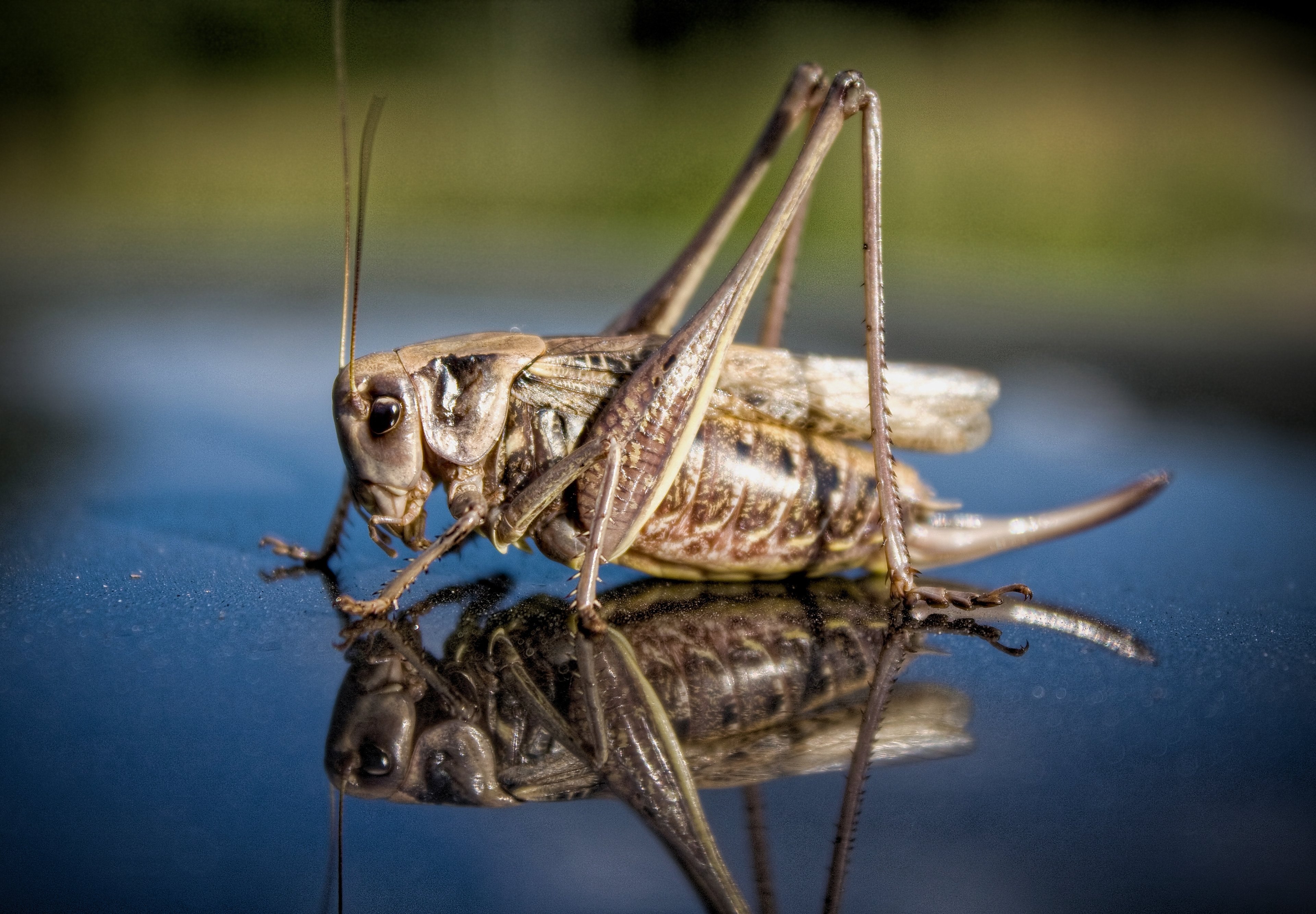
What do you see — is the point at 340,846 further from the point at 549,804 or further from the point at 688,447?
the point at 688,447

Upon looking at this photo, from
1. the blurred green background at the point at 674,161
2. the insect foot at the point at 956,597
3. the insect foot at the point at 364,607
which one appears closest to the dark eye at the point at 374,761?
the insect foot at the point at 364,607

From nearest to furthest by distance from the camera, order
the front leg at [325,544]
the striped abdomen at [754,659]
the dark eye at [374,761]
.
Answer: the dark eye at [374,761], the striped abdomen at [754,659], the front leg at [325,544]

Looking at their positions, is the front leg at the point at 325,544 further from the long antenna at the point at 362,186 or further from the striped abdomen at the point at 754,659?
the striped abdomen at the point at 754,659

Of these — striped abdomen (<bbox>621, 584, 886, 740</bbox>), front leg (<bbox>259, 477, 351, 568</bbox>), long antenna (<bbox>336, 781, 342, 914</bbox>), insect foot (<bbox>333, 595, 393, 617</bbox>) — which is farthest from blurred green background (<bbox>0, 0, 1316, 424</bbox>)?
long antenna (<bbox>336, 781, 342, 914</bbox>)

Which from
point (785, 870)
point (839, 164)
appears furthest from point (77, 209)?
point (785, 870)

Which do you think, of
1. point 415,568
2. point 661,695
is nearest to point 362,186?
point 415,568

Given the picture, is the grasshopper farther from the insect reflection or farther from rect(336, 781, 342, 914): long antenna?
rect(336, 781, 342, 914): long antenna

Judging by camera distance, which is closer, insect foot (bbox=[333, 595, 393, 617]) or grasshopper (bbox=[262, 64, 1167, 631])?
insect foot (bbox=[333, 595, 393, 617])
